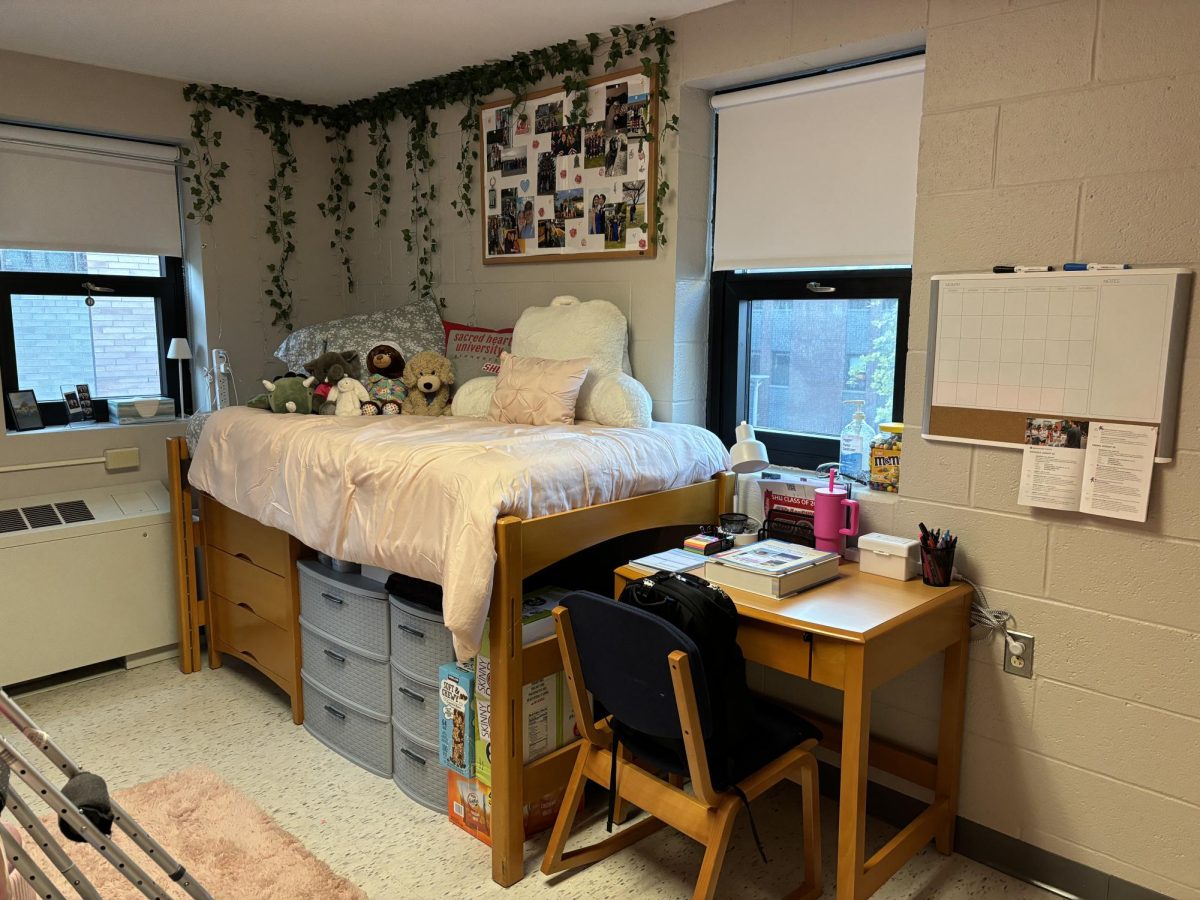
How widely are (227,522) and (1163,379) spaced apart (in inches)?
118

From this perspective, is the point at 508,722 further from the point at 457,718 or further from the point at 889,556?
the point at 889,556

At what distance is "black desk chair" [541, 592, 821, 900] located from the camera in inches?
68.0

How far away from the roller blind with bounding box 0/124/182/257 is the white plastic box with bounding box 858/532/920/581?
312cm

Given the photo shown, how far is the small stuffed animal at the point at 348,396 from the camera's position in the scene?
308cm

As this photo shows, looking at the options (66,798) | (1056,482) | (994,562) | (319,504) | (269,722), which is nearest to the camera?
(66,798)

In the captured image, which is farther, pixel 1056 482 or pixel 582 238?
pixel 582 238

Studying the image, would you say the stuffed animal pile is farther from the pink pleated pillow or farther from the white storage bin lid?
the white storage bin lid

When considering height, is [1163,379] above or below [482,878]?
above

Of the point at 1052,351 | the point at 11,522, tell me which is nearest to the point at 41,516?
the point at 11,522

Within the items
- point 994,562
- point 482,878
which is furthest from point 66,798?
point 994,562

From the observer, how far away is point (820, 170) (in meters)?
2.67

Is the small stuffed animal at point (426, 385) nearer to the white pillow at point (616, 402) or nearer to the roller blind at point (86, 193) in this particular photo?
the white pillow at point (616, 402)

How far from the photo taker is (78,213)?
3439 mm

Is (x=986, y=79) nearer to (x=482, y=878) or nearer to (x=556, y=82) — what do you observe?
(x=556, y=82)
